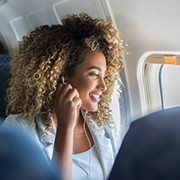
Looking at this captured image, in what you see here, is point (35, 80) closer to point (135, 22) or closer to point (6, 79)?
point (6, 79)

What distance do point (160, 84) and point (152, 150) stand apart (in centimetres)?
149

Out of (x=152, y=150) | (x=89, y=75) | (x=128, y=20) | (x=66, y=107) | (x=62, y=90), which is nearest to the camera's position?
(x=152, y=150)

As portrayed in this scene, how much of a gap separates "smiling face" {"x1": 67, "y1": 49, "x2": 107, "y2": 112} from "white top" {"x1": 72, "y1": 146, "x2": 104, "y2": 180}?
0.35 meters

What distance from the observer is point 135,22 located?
1.46 meters

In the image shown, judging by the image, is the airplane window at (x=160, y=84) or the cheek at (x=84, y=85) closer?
the cheek at (x=84, y=85)

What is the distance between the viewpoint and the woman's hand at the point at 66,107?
1026 millimetres

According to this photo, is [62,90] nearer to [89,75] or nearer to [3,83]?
[89,75]

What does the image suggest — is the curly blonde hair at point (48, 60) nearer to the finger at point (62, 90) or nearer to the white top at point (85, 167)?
the finger at point (62, 90)

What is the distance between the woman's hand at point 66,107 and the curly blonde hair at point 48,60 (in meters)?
0.15

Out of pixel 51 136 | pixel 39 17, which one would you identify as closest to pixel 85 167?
pixel 51 136

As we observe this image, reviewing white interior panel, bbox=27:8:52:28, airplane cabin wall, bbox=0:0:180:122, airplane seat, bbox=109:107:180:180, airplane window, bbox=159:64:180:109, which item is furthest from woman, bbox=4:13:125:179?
airplane seat, bbox=109:107:180:180

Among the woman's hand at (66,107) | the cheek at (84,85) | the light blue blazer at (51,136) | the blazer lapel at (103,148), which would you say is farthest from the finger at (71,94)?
the blazer lapel at (103,148)

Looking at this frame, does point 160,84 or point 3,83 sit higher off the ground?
point 3,83

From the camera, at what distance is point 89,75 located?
51.2 inches
